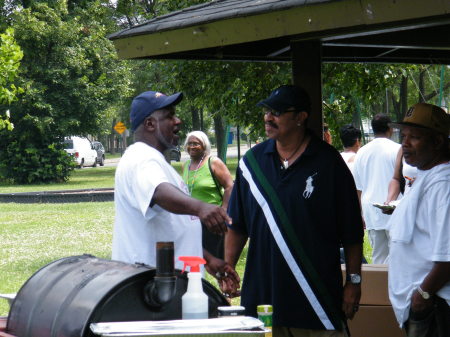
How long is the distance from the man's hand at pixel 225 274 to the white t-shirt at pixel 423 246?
80 cm

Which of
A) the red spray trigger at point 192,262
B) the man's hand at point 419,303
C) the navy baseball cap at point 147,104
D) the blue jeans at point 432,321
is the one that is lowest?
the blue jeans at point 432,321

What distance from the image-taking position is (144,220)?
3971 mm

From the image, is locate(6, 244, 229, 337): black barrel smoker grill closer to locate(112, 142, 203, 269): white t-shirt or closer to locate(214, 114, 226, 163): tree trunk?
locate(112, 142, 203, 269): white t-shirt

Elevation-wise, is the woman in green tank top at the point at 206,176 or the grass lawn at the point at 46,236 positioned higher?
the woman in green tank top at the point at 206,176

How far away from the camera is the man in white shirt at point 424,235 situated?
4.02m

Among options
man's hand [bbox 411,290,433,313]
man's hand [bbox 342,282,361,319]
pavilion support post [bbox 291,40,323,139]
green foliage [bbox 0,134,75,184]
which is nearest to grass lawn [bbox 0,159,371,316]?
→ pavilion support post [bbox 291,40,323,139]

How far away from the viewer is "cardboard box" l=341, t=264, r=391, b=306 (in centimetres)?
580

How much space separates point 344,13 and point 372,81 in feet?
22.6

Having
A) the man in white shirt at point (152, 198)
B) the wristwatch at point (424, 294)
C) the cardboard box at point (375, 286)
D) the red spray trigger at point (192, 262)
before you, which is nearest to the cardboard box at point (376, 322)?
the cardboard box at point (375, 286)

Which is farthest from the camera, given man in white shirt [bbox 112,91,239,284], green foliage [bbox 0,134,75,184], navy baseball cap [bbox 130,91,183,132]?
green foliage [bbox 0,134,75,184]

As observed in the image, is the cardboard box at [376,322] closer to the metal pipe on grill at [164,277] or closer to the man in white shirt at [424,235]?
the man in white shirt at [424,235]

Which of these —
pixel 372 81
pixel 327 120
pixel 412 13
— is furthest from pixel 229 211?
pixel 327 120

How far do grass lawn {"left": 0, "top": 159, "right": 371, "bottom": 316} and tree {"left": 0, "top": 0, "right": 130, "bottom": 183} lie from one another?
49.0 feet

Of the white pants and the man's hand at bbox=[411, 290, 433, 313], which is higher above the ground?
the man's hand at bbox=[411, 290, 433, 313]
